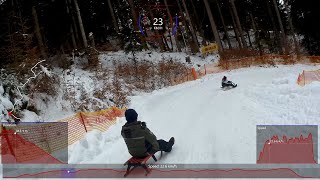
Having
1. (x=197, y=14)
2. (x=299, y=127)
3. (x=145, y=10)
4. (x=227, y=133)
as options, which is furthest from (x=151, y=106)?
(x=197, y=14)

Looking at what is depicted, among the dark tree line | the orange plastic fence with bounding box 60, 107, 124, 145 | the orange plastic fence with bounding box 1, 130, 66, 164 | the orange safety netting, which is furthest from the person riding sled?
the dark tree line

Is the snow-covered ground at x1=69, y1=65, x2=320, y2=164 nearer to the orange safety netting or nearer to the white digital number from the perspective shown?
the orange safety netting

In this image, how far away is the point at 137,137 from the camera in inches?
319

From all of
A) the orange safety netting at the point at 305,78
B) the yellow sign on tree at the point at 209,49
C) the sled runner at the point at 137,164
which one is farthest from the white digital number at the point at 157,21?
the sled runner at the point at 137,164

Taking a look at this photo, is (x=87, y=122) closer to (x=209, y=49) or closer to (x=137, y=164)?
(x=137, y=164)

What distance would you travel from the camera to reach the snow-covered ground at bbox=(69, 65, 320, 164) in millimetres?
8695

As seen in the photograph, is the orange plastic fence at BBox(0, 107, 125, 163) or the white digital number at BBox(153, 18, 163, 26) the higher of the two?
the white digital number at BBox(153, 18, 163, 26)

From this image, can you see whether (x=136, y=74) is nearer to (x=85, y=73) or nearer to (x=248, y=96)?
(x=85, y=73)

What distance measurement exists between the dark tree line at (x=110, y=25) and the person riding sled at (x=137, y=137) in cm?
1077

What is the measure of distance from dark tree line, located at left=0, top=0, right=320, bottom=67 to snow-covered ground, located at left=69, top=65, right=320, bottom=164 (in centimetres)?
824

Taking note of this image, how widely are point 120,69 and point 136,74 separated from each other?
1.41m

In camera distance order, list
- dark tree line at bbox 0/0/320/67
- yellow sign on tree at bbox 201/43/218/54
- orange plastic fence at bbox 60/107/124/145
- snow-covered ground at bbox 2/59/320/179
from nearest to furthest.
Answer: snow-covered ground at bbox 2/59/320/179, orange plastic fence at bbox 60/107/124/145, dark tree line at bbox 0/0/320/67, yellow sign on tree at bbox 201/43/218/54

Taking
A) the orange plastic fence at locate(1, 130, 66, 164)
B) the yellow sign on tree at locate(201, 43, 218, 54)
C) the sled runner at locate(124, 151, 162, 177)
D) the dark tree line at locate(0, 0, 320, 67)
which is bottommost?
the sled runner at locate(124, 151, 162, 177)

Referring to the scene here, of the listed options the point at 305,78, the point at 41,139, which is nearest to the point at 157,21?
the point at 305,78
